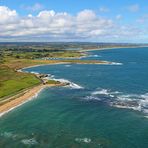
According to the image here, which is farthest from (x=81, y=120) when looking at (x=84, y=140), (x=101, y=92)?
(x=101, y=92)

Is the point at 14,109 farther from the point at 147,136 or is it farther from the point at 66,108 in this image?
the point at 147,136

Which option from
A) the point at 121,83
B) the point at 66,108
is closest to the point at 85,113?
the point at 66,108

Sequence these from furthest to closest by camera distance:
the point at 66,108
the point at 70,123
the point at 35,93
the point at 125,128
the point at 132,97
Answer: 1. the point at 35,93
2. the point at 132,97
3. the point at 66,108
4. the point at 70,123
5. the point at 125,128

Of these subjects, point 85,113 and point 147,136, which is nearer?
point 147,136

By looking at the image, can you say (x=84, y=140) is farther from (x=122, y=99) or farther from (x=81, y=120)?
(x=122, y=99)

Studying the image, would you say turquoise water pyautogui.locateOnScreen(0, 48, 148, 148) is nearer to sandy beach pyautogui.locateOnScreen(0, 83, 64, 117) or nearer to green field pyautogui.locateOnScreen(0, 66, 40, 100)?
sandy beach pyautogui.locateOnScreen(0, 83, 64, 117)

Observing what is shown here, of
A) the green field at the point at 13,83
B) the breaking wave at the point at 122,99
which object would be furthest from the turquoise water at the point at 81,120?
the green field at the point at 13,83
